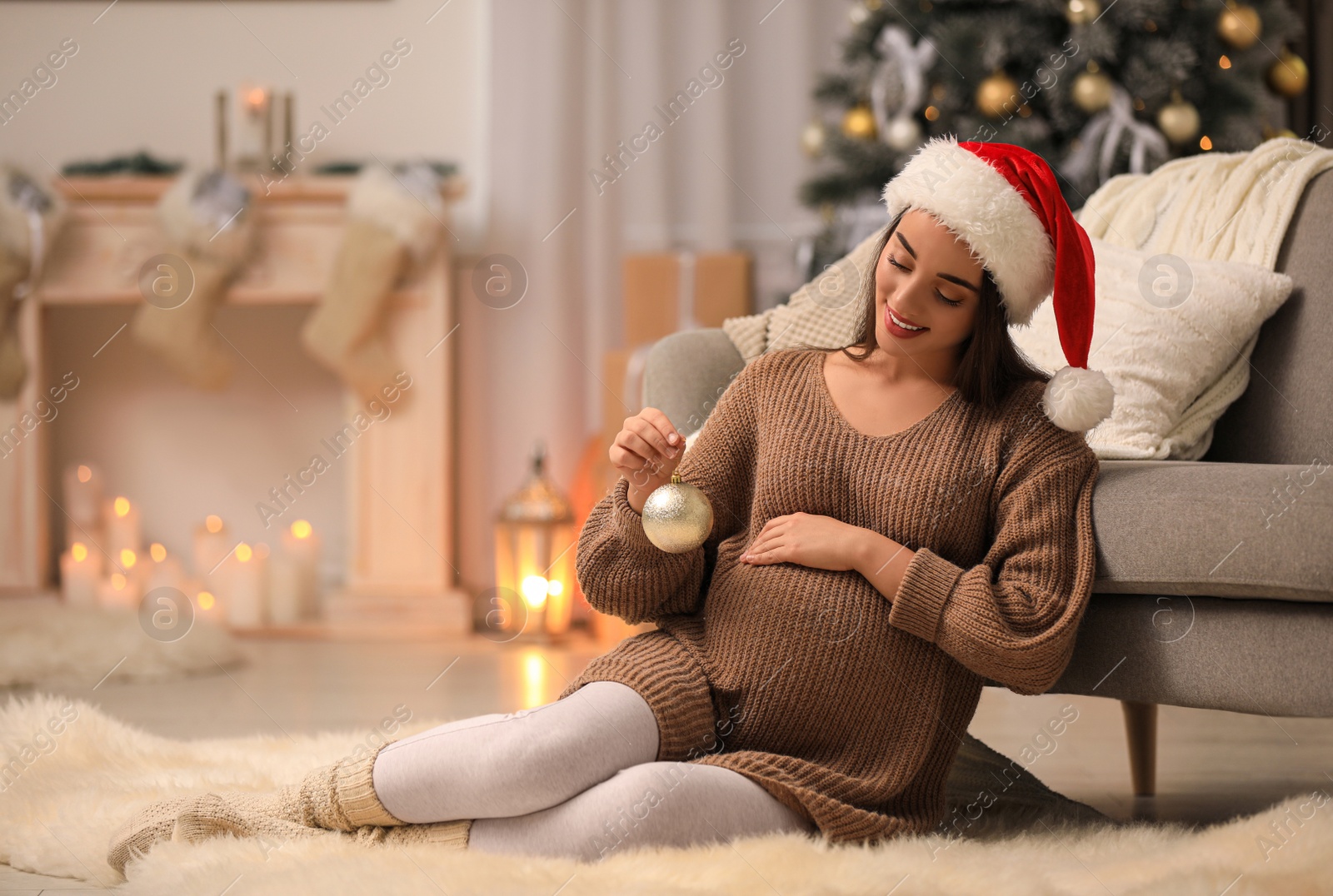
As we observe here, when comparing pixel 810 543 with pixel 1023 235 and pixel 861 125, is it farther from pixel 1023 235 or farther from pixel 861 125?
pixel 861 125

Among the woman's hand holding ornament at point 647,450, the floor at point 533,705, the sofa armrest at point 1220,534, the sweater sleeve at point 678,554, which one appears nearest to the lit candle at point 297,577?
the floor at point 533,705

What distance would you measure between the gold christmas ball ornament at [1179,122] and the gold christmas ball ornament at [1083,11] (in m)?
0.24

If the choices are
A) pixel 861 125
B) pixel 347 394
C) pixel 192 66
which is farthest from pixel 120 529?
pixel 861 125

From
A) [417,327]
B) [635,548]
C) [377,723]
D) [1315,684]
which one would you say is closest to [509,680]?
[377,723]

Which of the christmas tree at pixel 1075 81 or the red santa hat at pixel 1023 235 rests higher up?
the christmas tree at pixel 1075 81

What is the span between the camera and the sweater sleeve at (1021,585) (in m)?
1.15

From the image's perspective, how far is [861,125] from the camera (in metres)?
2.62

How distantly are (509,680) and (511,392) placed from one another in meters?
1.02

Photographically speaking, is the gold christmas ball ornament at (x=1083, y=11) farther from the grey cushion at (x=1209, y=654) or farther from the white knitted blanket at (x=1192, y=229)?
the grey cushion at (x=1209, y=654)

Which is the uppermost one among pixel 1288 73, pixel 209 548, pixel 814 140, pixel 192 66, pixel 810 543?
pixel 192 66

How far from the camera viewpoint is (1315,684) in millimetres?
1185

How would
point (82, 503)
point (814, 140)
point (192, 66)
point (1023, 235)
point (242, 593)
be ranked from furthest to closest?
point (192, 66), point (82, 503), point (242, 593), point (814, 140), point (1023, 235)

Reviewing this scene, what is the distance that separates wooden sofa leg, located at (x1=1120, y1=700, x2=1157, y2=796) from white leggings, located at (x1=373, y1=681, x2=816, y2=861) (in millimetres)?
647

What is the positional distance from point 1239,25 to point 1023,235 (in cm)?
165
